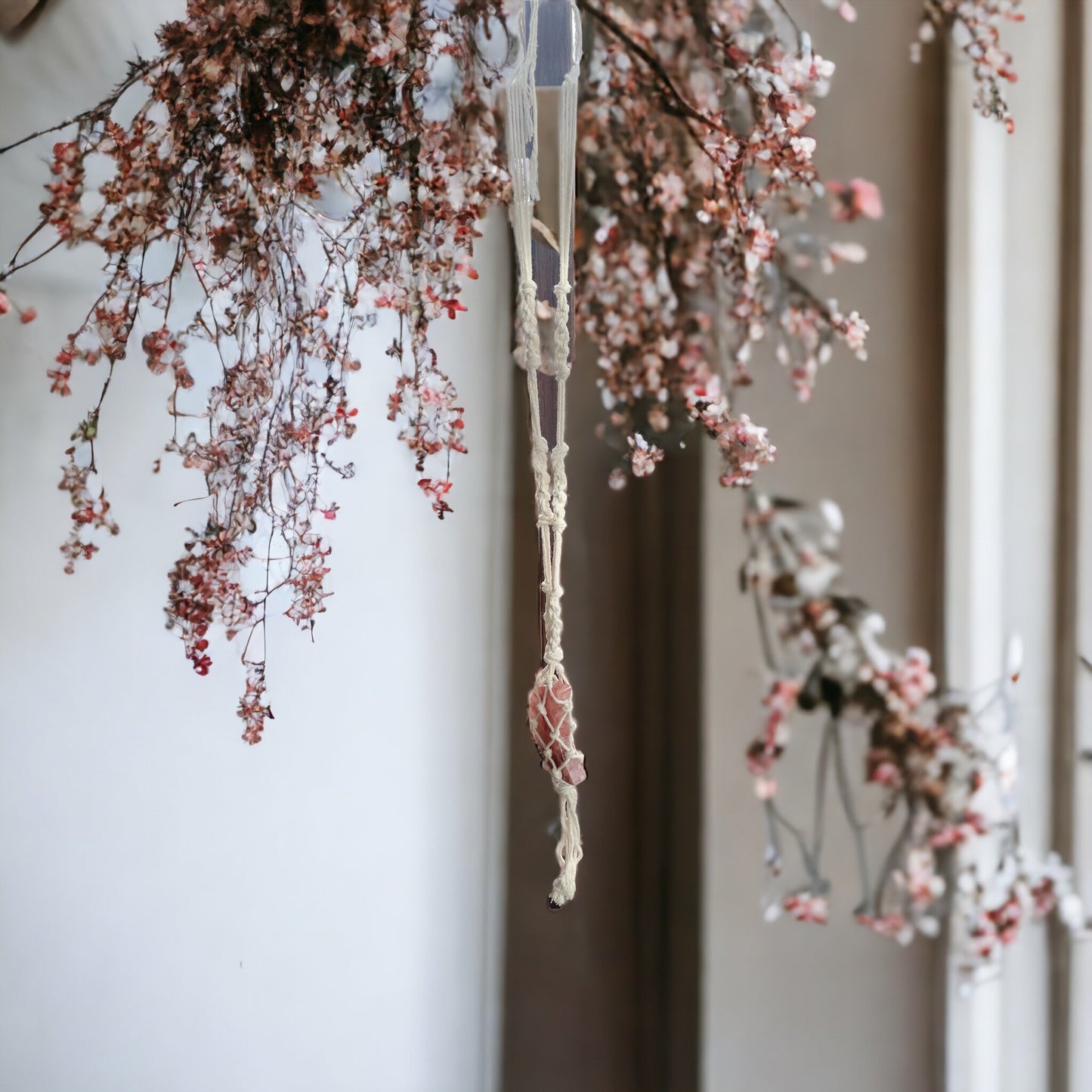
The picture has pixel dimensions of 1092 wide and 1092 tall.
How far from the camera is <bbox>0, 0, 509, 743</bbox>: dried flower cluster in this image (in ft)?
2.48

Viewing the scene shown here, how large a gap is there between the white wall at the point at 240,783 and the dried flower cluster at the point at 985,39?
0.44 m

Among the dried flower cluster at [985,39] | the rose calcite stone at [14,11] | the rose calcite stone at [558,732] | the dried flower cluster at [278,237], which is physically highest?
the rose calcite stone at [14,11]

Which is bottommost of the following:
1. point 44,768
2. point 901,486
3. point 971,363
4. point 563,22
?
point 44,768

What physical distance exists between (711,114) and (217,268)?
48cm

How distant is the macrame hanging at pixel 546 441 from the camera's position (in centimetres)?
61

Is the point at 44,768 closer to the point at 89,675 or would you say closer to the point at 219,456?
the point at 89,675

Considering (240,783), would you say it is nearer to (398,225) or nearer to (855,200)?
(398,225)

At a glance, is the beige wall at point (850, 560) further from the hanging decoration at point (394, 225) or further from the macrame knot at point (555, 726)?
the macrame knot at point (555, 726)

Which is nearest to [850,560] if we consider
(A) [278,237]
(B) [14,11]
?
(A) [278,237]

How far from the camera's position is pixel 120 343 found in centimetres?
82

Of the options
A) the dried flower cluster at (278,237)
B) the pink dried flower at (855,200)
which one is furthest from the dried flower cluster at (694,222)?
the dried flower cluster at (278,237)

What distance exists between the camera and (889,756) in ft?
2.44

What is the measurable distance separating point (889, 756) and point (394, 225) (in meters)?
0.65

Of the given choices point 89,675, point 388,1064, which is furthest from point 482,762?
point 89,675
